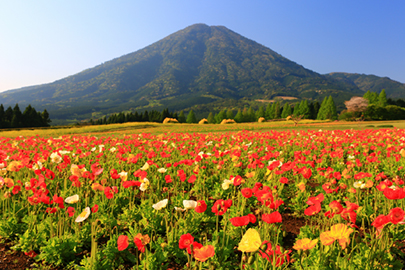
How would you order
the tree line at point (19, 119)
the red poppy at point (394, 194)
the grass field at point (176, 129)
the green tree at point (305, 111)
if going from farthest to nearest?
the green tree at point (305, 111) < the tree line at point (19, 119) < the grass field at point (176, 129) < the red poppy at point (394, 194)

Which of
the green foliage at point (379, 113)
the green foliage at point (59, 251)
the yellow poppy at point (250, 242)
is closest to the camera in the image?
the yellow poppy at point (250, 242)

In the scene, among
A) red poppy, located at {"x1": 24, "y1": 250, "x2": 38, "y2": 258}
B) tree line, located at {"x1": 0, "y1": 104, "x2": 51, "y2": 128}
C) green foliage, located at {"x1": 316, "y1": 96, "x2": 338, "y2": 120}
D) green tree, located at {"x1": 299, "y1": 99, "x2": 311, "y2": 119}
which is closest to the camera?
red poppy, located at {"x1": 24, "y1": 250, "x2": 38, "y2": 258}

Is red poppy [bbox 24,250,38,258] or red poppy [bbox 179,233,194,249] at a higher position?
red poppy [bbox 179,233,194,249]

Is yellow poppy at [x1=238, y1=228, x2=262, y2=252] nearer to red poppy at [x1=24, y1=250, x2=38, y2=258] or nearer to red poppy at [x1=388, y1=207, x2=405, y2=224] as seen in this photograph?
red poppy at [x1=388, y1=207, x2=405, y2=224]

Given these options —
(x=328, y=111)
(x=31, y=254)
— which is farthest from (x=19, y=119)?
(x=328, y=111)

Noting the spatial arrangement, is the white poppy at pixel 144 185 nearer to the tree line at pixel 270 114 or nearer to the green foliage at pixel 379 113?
the green foliage at pixel 379 113

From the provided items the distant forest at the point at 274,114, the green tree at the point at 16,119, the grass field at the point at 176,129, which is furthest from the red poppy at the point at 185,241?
the green tree at the point at 16,119

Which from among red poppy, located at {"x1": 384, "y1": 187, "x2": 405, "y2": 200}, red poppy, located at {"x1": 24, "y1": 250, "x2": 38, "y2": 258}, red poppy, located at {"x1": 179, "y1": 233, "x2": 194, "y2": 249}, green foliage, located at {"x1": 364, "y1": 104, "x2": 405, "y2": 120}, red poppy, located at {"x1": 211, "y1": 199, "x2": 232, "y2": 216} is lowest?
red poppy, located at {"x1": 24, "y1": 250, "x2": 38, "y2": 258}

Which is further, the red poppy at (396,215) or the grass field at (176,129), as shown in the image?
the grass field at (176,129)

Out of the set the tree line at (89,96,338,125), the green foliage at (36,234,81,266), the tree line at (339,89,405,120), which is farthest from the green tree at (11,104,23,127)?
the tree line at (339,89,405,120)

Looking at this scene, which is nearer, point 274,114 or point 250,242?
point 250,242

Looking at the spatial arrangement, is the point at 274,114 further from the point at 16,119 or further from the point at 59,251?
the point at 59,251

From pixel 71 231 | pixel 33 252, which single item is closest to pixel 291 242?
pixel 71 231

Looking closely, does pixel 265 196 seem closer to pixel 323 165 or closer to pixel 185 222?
pixel 185 222
